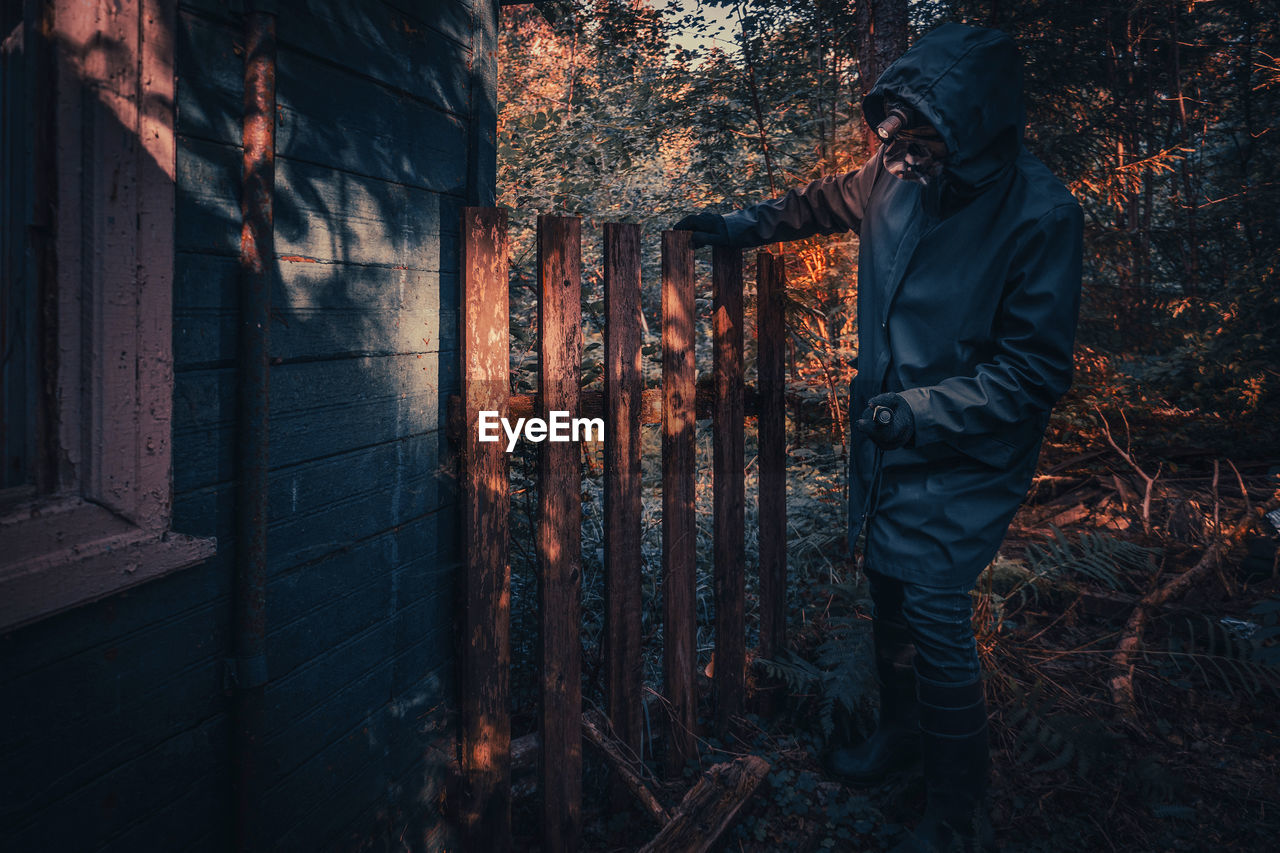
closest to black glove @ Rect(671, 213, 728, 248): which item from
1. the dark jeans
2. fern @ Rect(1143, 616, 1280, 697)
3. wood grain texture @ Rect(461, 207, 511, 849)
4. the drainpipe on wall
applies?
wood grain texture @ Rect(461, 207, 511, 849)

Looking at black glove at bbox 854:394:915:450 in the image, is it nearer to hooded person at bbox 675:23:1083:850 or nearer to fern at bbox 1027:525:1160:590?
hooded person at bbox 675:23:1083:850

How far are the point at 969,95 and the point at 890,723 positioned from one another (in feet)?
7.25

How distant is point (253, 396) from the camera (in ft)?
4.94

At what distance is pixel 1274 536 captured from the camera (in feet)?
13.3

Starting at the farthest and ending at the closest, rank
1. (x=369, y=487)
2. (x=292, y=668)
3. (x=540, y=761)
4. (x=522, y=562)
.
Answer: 1. (x=522, y=562)
2. (x=540, y=761)
3. (x=369, y=487)
4. (x=292, y=668)

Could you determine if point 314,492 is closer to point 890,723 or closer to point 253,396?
point 253,396

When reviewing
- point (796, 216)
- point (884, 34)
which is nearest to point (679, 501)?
point (796, 216)

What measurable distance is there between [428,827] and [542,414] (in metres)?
1.28

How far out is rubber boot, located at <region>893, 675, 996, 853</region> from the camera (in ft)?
7.69

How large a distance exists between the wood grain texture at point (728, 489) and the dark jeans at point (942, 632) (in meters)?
0.76

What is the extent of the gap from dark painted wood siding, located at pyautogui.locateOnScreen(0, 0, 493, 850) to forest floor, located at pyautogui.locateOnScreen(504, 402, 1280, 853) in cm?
98

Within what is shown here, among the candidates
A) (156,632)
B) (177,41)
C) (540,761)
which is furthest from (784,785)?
(177,41)

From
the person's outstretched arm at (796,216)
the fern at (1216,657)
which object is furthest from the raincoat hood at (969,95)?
the fern at (1216,657)

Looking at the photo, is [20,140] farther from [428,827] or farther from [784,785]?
[784,785]
